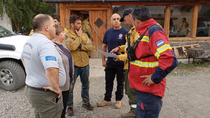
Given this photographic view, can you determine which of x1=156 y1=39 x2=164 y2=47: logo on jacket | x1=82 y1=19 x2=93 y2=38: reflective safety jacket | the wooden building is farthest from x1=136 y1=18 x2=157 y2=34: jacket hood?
x1=82 y1=19 x2=93 y2=38: reflective safety jacket

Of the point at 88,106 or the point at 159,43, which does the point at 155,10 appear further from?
the point at 159,43

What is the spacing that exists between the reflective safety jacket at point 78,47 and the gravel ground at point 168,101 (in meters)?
1.09

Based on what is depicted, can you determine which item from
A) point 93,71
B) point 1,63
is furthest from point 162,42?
point 93,71

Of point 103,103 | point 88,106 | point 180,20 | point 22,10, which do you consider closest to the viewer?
point 88,106

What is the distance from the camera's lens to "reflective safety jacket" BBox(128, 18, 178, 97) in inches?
71.5

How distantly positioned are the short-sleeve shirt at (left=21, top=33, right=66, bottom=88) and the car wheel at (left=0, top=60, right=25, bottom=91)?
113 inches

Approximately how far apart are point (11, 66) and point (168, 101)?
408 centimetres

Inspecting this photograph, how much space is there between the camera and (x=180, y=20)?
8.90 meters

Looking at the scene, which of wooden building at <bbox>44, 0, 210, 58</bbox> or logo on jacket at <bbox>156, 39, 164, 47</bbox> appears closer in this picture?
logo on jacket at <bbox>156, 39, 164, 47</bbox>

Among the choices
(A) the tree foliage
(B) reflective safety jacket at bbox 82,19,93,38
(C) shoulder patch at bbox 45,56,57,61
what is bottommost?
(C) shoulder patch at bbox 45,56,57,61

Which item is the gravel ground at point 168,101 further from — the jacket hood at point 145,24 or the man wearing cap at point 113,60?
the jacket hood at point 145,24

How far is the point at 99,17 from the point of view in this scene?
7906mm

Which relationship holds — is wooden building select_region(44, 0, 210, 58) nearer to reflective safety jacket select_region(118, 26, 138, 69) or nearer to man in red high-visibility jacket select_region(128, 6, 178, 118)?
reflective safety jacket select_region(118, 26, 138, 69)

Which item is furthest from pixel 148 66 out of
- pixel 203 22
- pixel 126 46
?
pixel 203 22
